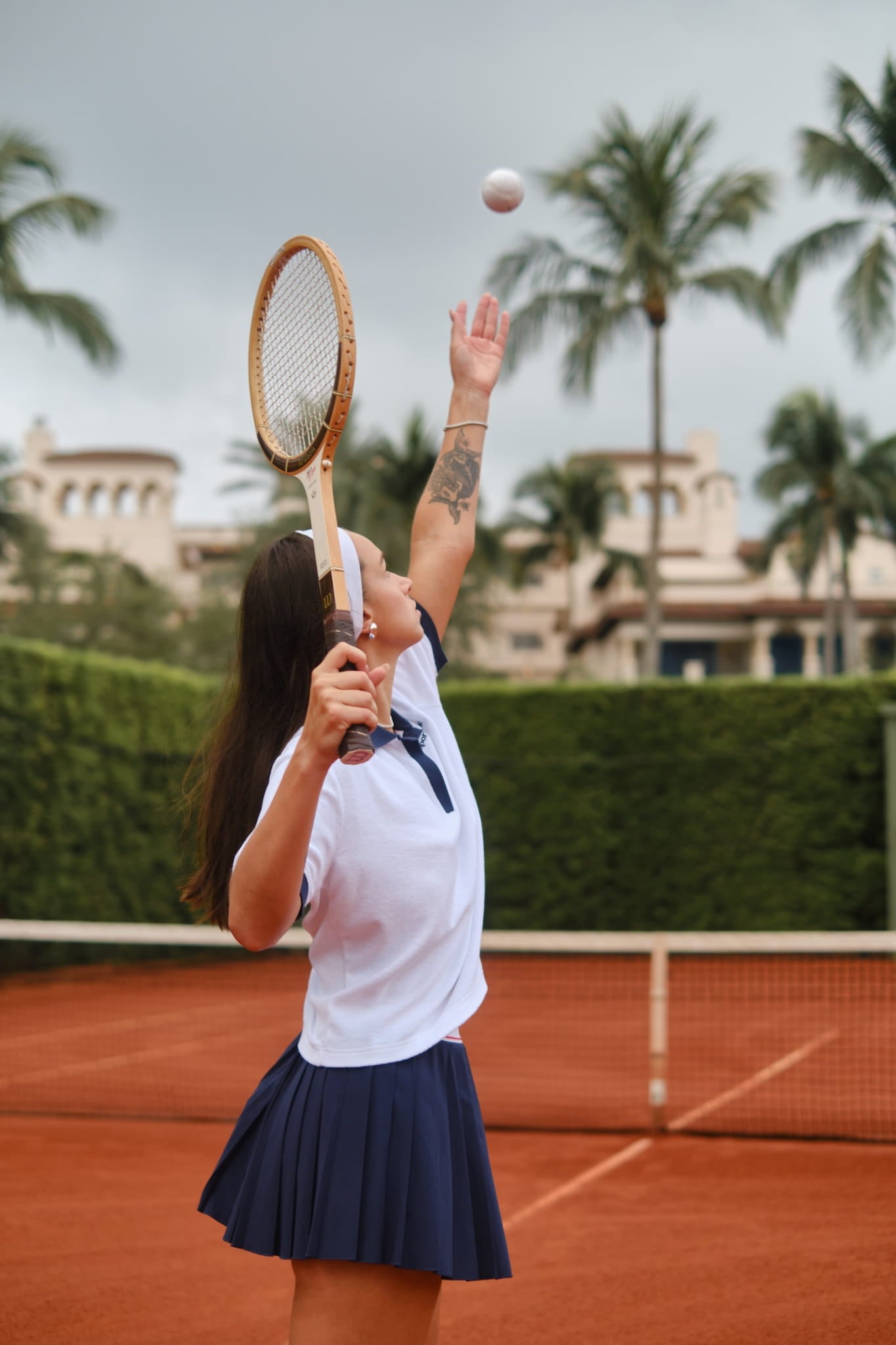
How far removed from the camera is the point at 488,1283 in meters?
4.39

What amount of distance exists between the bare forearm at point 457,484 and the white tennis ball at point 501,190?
6.14 feet

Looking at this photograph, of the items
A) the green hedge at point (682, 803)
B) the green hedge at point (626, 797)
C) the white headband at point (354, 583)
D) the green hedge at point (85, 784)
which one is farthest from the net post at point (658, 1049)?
the green hedge at point (682, 803)

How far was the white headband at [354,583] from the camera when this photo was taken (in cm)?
186

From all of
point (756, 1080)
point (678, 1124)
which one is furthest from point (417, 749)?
point (756, 1080)

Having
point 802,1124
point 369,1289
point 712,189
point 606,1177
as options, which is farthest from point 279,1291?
point 712,189

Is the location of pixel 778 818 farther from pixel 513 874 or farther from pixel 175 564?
pixel 175 564

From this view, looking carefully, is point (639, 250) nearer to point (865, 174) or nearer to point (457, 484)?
point (865, 174)

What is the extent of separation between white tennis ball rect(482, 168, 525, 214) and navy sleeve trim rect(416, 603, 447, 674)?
2.39 metres

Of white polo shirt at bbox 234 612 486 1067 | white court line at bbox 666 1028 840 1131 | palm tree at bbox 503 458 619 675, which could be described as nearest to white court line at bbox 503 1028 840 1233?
white court line at bbox 666 1028 840 1131

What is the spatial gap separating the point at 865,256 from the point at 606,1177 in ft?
56.3

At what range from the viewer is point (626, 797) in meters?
16.3

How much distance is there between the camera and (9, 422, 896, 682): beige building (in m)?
43.5

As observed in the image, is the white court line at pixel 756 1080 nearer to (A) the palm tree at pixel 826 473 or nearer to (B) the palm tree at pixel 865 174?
(B) the palm tree at pixel 865 174

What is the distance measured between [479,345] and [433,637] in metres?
0.76
